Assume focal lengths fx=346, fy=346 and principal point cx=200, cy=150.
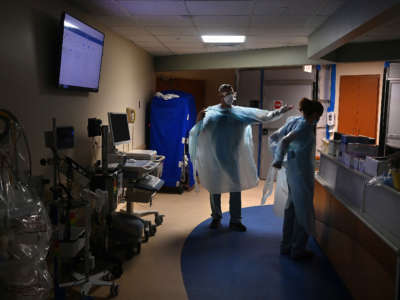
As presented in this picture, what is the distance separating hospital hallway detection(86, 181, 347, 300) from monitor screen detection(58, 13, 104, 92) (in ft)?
→ 5.12

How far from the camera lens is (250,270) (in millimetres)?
2736

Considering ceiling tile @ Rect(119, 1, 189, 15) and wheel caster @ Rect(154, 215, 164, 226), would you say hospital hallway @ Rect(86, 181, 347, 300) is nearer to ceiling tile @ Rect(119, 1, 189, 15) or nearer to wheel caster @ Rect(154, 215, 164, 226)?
wheel caster @ Rect(154, 215, 164, 226)

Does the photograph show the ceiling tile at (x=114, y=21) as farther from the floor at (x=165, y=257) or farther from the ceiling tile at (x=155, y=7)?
the floor at (x=165, y=257)

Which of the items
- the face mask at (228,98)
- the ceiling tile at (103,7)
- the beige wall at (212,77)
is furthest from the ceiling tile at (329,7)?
the beige wall at (212,77)

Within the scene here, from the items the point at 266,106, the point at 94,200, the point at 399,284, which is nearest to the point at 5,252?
the point at 94,200

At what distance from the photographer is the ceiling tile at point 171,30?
3725mm

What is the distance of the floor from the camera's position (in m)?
2.40

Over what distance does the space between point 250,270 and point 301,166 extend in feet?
3.00

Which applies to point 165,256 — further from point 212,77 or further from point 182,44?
point 212,77

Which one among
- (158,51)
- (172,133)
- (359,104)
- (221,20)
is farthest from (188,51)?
(359,104)

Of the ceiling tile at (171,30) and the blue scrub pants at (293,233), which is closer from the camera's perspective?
the blue scrub pants at (293,233)

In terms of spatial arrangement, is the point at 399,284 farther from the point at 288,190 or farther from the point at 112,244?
the point at 112,244

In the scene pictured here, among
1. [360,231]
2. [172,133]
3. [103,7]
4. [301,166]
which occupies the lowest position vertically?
[360,231]

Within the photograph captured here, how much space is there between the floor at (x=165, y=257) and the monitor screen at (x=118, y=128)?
1.01 meters
